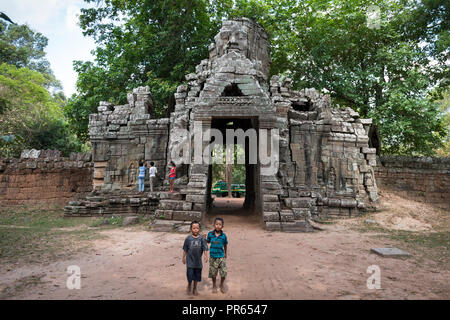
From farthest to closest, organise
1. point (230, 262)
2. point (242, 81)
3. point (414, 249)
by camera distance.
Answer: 1. point (242, 81)
2. point (414, 249)
3. point (230, 262)

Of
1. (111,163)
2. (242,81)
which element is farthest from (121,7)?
(242,81)

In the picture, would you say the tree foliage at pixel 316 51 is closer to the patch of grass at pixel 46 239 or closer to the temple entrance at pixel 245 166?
the temple entrance at pixel 245 166

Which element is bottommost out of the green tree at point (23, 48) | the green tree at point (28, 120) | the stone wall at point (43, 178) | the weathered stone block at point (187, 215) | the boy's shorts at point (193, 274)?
the boy's shorts at point (193, 274)

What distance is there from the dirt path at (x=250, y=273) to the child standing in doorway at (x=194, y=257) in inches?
9.1

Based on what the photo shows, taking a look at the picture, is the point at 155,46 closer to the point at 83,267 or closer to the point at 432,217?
the point at 83,267

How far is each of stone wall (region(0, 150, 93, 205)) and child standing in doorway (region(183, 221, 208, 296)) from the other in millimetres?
11721

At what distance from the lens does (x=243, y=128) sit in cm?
1266

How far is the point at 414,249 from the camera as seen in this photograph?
6266 mm

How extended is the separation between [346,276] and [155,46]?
51.9 feet

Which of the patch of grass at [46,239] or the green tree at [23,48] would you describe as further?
the green tree at [23,48]

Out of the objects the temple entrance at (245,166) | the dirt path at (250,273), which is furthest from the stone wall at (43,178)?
the dirt path at (250,273)

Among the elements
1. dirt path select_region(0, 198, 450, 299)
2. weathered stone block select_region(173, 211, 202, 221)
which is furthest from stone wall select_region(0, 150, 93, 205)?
dirt path select_region(0, 198, 450, 299)

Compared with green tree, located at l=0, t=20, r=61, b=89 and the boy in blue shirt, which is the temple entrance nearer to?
the boy in blue shirt

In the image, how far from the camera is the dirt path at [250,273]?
378 cm
